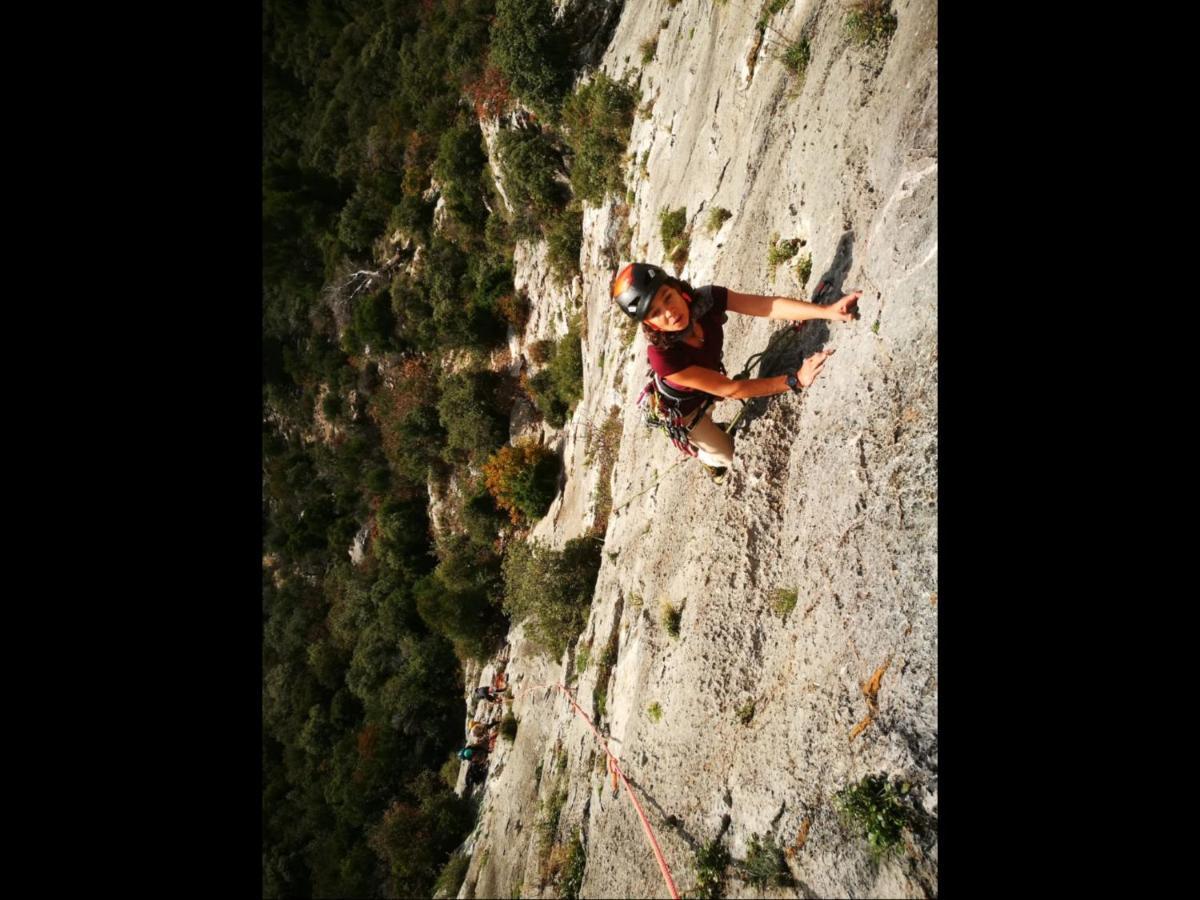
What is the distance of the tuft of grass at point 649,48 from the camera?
12.6 m

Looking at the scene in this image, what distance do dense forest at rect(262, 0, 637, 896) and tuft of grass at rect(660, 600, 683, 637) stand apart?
172 inches

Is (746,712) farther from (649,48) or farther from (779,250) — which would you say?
(649,48)

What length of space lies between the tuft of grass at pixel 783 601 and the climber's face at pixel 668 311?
7.83 ft

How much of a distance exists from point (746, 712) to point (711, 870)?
3.97 ft

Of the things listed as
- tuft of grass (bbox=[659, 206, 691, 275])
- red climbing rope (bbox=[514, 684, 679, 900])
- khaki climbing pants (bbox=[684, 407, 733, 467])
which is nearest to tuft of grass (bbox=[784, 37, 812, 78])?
tuft of grass (bbox=[659, 206, 691, 275])

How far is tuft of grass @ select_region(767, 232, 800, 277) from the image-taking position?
6.13m

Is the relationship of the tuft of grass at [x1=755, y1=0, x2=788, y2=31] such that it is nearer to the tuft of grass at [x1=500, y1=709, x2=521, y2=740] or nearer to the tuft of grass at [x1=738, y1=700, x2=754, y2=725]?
the tuft of grass at [x1=738, y1=700, x2=754, y2=725]

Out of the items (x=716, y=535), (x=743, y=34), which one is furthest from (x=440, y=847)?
(x=743, y=34)

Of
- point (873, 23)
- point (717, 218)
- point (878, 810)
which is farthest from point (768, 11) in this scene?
point (878, 810)

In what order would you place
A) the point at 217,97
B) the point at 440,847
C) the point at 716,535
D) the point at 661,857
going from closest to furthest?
the point at 217,97 < the point at 661,857 < the point at 716,535 < the point at 440,847

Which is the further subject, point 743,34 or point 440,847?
point 440,847
